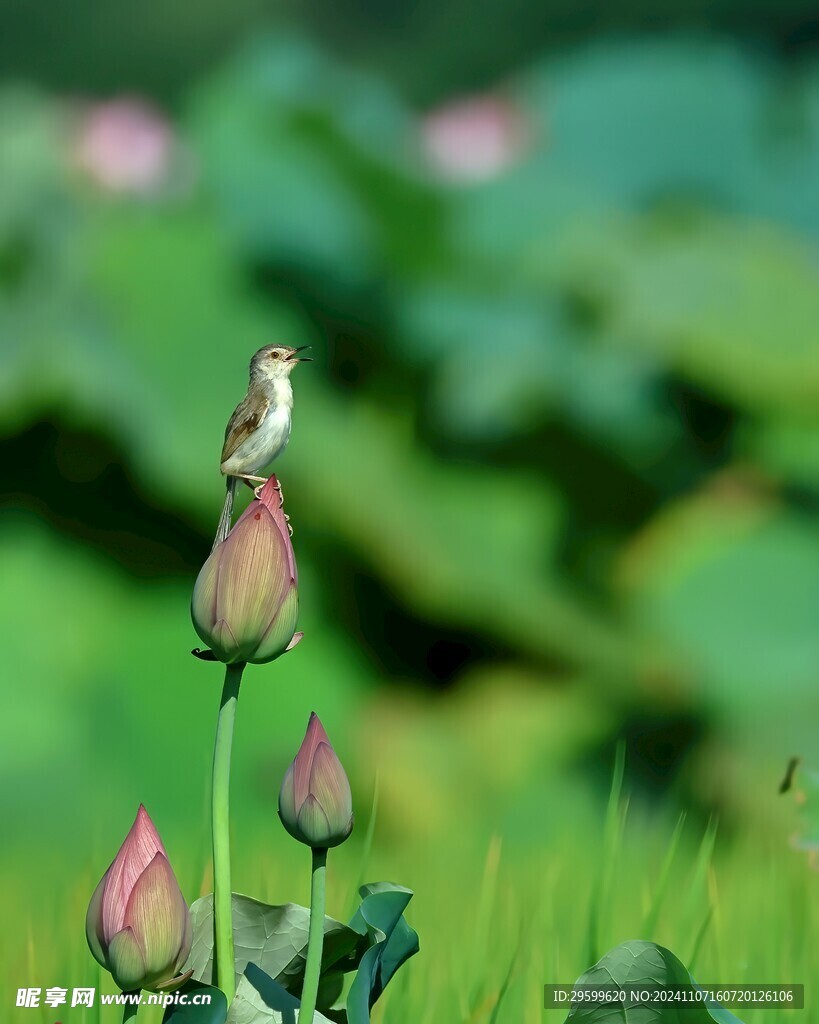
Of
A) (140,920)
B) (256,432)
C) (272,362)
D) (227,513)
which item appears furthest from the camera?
(272,362)

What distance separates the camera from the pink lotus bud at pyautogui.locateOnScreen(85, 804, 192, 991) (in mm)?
416

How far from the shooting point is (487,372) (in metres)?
1.47

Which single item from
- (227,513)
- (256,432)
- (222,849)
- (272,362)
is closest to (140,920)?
(222,849)

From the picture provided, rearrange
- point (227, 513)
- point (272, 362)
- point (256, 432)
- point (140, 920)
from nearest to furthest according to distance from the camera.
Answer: point (140, 920) < point (227, 513) < point (256, 432) < point (272, 362)

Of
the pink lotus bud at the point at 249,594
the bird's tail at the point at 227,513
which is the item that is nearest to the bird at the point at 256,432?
the bird's tail at the point at 227,513

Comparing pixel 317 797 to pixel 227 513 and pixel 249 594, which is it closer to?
pixel 249 594

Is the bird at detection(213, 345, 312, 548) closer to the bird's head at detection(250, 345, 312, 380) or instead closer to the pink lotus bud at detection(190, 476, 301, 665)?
the bird's head at detection(250, 345, 312, 380)

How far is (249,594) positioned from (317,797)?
8cm

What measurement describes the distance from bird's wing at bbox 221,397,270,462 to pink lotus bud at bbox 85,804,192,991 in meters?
0.53

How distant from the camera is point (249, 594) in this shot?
45 centimetres

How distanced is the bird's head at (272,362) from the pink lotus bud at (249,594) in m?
0.62

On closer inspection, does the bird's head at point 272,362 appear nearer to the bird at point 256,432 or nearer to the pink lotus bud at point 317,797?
the bird at point 256,432

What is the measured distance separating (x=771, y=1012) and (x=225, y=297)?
1.03 meters

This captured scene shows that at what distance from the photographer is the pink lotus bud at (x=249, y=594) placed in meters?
0.45
